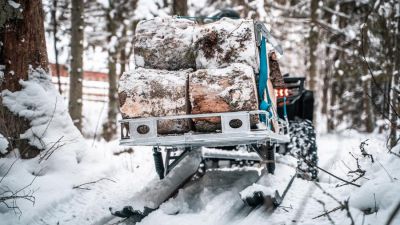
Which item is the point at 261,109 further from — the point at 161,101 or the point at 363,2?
the point at 363,2

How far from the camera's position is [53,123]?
502 cm

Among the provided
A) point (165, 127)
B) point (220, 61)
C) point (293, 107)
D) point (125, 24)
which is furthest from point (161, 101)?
point (125, 24)

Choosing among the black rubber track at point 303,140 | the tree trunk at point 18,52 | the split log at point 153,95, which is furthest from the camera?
the black rubber track at point 303,140

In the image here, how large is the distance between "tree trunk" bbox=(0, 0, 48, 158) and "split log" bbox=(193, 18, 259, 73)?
2.25m

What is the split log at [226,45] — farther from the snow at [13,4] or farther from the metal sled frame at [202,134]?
the snow at [13,4]

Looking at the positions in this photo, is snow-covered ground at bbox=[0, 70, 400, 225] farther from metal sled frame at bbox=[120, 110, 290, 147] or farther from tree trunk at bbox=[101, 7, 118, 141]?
tree trunk at bbox=[101, 7, 118, 141]

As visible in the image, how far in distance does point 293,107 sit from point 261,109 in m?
3.26

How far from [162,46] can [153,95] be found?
0.66 metres

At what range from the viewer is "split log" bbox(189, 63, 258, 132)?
12.2ft

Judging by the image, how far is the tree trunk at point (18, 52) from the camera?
15.2ft

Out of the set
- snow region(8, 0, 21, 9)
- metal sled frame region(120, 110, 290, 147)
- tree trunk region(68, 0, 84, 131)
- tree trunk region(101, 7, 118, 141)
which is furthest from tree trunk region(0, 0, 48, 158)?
tree trunk region(101, 7, 118, 141)

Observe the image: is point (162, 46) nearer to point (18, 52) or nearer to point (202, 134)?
point (202, 134)

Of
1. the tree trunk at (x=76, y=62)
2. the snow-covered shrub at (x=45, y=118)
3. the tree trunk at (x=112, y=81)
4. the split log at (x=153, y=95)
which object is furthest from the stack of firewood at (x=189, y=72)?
the tree trunk at (x=112, y=81)

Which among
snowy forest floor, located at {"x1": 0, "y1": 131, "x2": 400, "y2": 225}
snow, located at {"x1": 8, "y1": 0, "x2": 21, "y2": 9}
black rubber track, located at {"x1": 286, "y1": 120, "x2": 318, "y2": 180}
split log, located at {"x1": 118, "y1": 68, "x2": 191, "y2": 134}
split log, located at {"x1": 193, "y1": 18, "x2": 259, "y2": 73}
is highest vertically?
snow, located at {"x1": 8, "y1": 0, "x2": 21, "y2": 9}
